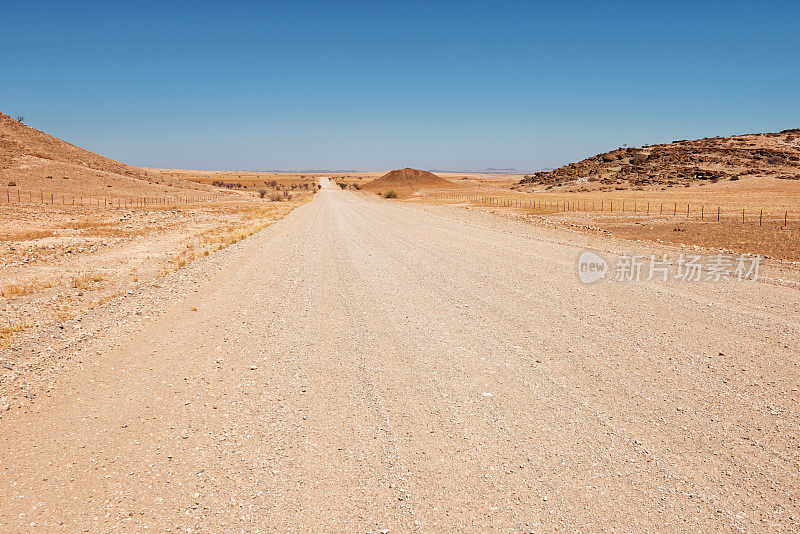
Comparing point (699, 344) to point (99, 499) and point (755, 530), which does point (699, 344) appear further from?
point (99, 499)

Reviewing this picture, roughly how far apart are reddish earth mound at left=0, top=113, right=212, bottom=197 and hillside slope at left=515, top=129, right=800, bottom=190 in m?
67.8

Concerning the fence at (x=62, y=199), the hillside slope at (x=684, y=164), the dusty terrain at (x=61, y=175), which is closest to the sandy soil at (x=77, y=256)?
the fence at (x=62, y=199)

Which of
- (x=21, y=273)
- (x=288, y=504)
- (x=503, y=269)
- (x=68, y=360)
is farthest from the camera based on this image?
(x=21, y=273)

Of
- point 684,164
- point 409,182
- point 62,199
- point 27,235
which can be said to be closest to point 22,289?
point 27,235

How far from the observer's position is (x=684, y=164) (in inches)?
3167

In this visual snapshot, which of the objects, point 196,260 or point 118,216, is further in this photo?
point 118,216

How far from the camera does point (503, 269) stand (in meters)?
12.6

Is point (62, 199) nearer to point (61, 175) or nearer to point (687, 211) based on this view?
point (61, 175)

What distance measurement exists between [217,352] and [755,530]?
6.30 m

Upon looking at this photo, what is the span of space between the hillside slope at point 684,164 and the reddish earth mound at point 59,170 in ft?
222

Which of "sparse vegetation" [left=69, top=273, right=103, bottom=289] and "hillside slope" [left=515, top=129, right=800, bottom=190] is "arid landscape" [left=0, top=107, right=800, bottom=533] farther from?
"hillside slope" [left=515, top=129, right=800, bottom=190]

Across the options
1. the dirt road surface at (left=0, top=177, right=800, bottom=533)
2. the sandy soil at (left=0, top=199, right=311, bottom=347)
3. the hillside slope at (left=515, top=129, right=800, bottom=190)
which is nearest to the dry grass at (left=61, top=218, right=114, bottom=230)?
the sandy soil at (left=0, top=199, right=311, bottom=347)

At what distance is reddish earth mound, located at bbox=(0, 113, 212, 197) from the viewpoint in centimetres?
4906

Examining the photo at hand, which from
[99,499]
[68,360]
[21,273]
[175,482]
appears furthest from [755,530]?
[21,273]
